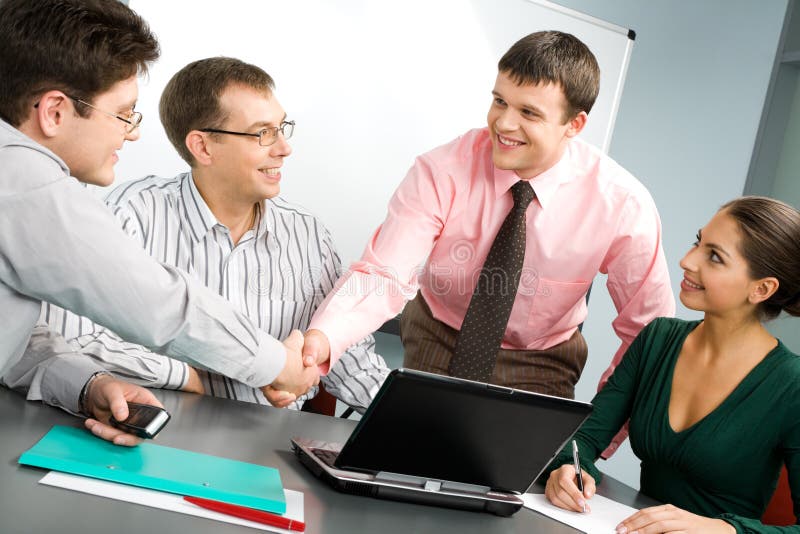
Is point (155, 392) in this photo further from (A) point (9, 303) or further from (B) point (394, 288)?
(B) point (394, 288)

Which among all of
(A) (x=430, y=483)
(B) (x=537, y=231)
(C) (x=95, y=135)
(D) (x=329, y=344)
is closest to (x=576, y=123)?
(B) (x=537, y=231)

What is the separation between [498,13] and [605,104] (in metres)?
0.72

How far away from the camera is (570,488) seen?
1603 mm

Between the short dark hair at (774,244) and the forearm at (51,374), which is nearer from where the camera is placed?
the forearm at (51,374)

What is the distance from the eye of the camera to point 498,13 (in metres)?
3.84

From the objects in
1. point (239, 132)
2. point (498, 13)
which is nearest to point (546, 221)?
point (239, 132)

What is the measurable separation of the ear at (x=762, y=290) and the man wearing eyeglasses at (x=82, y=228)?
44.1 inches

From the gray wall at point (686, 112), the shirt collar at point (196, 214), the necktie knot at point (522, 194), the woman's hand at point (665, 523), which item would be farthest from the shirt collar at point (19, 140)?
the gray wall at point (686, 112)

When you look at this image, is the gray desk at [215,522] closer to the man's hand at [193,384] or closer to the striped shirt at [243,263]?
the man's hand at [193,384]

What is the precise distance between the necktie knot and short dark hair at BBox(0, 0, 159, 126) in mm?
1263

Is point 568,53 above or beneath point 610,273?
above

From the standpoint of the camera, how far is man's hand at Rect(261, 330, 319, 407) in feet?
5.72

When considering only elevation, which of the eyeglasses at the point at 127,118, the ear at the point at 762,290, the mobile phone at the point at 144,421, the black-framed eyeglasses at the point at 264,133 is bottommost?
the mobile phone at the point at 144,421

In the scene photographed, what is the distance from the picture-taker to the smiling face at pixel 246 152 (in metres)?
2.26
